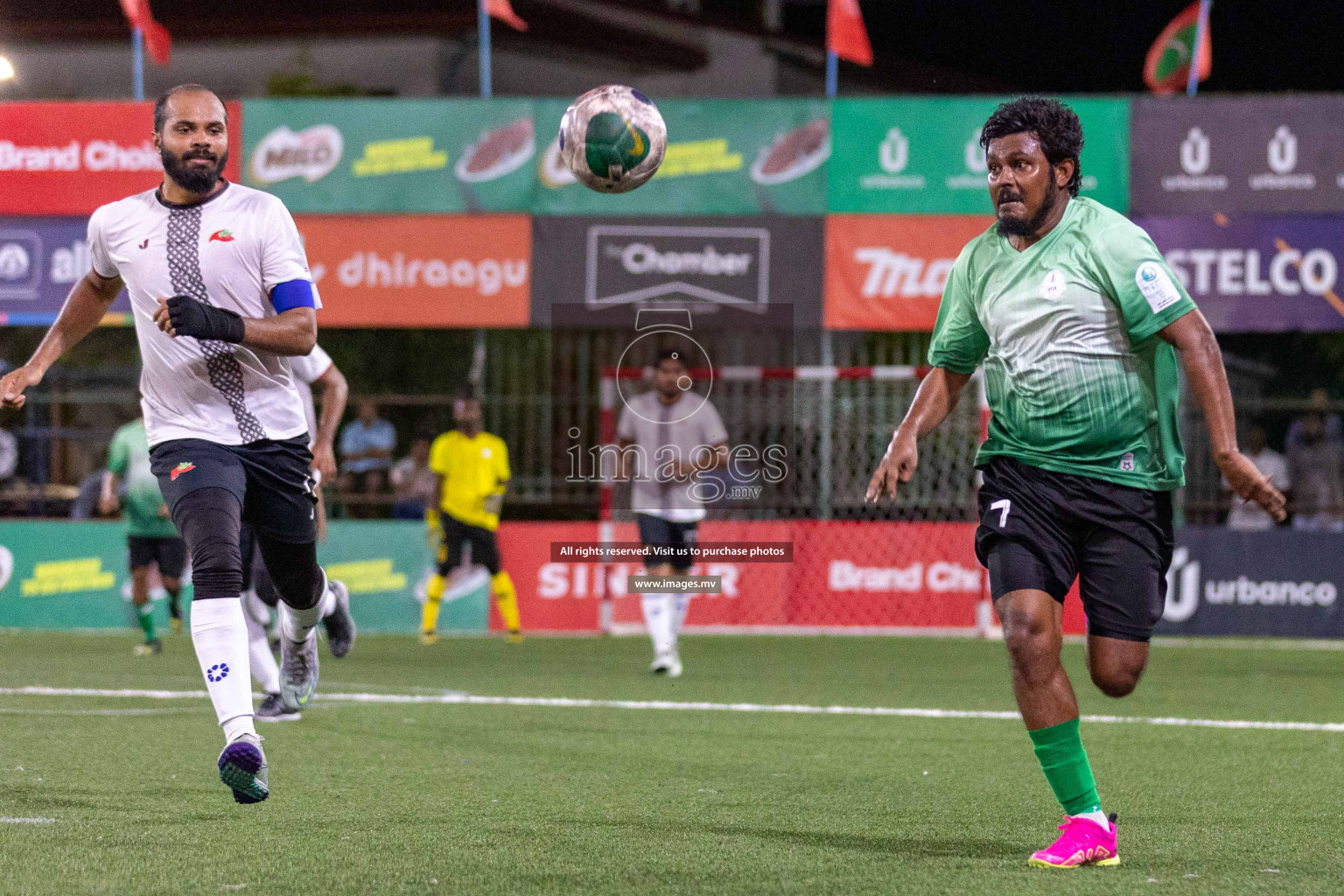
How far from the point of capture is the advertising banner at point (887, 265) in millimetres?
15844

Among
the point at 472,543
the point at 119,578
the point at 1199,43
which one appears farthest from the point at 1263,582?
the point at 119,578

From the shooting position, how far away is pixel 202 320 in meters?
5.25

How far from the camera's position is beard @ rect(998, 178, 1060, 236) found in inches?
197

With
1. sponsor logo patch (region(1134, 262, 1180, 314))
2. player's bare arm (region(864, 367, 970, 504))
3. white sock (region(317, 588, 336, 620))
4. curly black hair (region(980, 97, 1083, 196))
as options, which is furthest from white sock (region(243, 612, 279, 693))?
sponsor logo patch (region(1134, 262, 1180, 314))

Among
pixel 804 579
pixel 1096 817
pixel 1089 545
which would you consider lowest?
pixel 804 579

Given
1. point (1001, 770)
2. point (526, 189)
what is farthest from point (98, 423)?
point (1001, 770)

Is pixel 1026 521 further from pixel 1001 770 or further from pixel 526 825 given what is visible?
pixel 1001 770

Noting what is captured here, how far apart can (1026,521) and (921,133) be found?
37.8 feet

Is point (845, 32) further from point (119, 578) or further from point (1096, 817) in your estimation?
point (1096, 817)

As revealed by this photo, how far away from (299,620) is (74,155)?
35.3ft

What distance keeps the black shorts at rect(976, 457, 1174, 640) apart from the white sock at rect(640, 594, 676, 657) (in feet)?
21.8

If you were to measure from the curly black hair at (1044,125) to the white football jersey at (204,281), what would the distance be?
7.66 ft

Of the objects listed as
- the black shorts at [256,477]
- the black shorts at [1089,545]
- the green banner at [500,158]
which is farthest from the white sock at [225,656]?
the green banner at [500,158]

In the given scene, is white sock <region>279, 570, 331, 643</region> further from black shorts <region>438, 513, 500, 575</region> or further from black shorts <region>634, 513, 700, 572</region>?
black shorts <region>438, 513, 500, 575</region>
